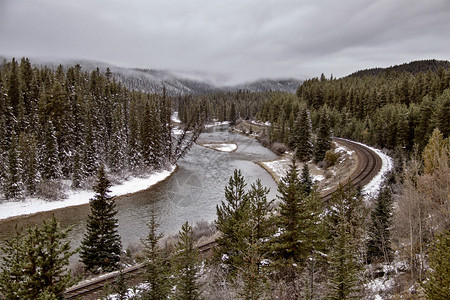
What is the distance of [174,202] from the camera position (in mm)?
38844

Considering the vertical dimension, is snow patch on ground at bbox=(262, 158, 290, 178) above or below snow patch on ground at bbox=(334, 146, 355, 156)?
below

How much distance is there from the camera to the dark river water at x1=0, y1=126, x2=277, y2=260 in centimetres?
3049

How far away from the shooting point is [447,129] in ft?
136

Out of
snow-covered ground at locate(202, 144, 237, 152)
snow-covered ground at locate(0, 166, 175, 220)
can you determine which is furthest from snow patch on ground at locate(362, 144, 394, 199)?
snow-covered ground at locate(202, 144, 237, 152)

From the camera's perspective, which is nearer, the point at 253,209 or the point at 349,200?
the point at 253,209

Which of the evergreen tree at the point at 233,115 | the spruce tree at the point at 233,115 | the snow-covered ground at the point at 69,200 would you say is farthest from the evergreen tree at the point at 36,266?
the evergreen tree at the point at 233,115

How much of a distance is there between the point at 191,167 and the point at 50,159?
2562 centimetres

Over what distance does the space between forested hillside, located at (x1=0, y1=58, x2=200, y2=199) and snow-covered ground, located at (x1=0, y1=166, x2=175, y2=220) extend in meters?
1.56

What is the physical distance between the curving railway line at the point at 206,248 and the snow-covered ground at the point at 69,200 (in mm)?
23481

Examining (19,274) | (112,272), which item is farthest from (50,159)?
(19,274)

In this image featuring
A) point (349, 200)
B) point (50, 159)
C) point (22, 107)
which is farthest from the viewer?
point (22, 107)

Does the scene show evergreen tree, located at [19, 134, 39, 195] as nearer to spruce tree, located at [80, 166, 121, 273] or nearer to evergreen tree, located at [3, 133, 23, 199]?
evergreen tree, located at [3, 133, 23, 199]

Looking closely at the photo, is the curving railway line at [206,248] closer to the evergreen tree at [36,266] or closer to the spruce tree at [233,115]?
the evergreen tree at [36,266]

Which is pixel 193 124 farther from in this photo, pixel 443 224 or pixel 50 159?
pixel 443 224
